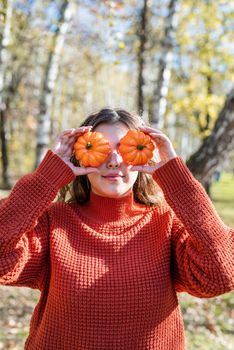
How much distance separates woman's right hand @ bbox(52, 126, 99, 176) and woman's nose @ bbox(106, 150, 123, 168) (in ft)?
0.49

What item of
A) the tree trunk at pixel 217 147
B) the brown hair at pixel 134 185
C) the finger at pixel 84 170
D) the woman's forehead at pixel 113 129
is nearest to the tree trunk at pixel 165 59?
the tree trunk at pixel 217 147

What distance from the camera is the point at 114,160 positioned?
242 centimetres

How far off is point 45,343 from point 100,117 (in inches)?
46.9

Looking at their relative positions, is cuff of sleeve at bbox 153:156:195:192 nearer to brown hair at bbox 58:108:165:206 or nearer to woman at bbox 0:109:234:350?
woman at bbox 0:109:234:350

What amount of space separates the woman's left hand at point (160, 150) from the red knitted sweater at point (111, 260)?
0.04 meters

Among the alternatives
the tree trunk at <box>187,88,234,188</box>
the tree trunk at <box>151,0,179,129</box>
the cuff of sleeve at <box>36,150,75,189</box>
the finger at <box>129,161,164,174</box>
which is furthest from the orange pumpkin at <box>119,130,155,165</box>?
the tree trunk at <box>151,0,179,129</box>

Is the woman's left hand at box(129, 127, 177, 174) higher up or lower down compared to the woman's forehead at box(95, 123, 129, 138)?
lower down

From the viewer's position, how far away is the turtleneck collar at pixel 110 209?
2.52 meters

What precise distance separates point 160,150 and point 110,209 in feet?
1.34

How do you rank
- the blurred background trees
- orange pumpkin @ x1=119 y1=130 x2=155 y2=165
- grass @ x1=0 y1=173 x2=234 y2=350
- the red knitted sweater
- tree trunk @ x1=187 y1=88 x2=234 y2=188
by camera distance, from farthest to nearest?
the blurred background trees, tree trunk @ x1=187 y1=88 x2=234 y2=188, grass @ x1=0 y1=173 x2=234 y2=350, orange pumpkin @ x1=119 y1=130 x2=155 y2=165, the red knitted sweater

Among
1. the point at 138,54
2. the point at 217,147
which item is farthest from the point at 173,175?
the point at 138,54

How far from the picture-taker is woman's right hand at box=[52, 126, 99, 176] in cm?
253

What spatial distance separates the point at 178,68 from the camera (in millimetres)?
19844

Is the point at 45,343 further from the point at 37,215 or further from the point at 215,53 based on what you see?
the point at 215,53
